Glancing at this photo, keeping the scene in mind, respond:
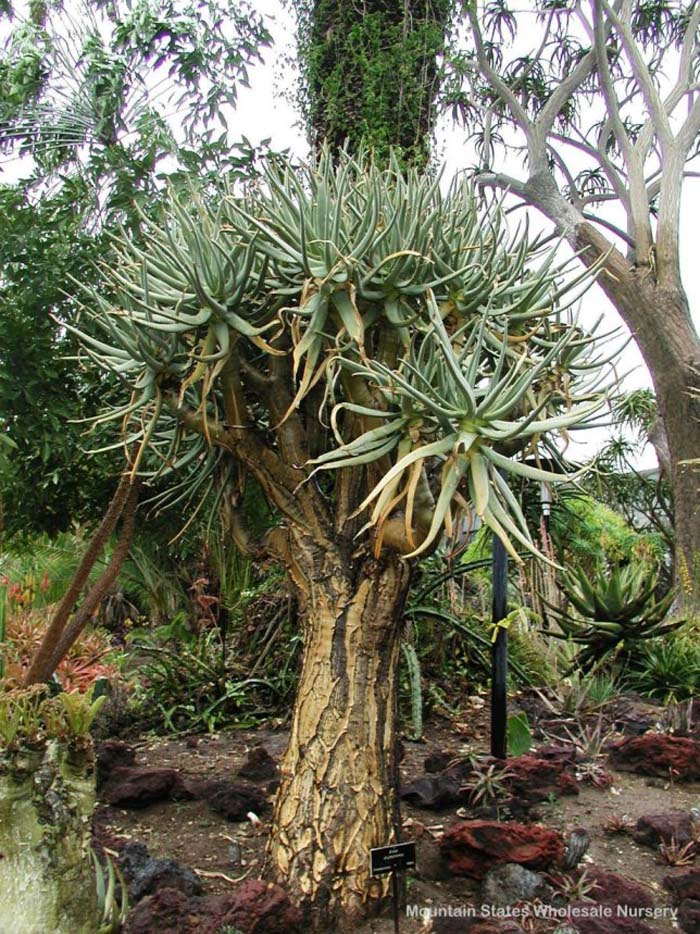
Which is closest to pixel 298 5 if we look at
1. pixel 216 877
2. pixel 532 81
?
pixel 216 877

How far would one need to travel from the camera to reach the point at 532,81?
16.8 meters

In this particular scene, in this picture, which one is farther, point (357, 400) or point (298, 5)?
point (298, 5)

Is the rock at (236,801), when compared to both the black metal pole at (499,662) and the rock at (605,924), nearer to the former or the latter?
the black metal pole at (499,662)

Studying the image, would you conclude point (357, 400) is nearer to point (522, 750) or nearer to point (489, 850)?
point (489, 850)

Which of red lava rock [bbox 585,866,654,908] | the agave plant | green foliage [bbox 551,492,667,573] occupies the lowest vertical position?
red lava rock [bbox 585,866,654,908]

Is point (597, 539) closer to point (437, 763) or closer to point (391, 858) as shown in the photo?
point (437, 763)

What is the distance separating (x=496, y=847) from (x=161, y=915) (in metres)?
1.25

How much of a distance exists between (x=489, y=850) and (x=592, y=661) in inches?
157

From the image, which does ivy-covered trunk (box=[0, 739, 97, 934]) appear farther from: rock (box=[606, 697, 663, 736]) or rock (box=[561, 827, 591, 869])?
rock (box=[606, 697, 663, 736])

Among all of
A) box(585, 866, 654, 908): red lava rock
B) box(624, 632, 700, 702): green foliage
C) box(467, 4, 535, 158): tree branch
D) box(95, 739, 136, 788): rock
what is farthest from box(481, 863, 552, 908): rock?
box(467, 4, 535, 158): tree branch

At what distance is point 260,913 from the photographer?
2.78 meters

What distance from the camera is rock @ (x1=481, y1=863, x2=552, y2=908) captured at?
312 centimetres

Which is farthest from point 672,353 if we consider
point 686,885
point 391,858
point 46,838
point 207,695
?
point 46,838

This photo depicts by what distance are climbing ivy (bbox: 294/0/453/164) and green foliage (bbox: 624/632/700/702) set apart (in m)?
4.18
